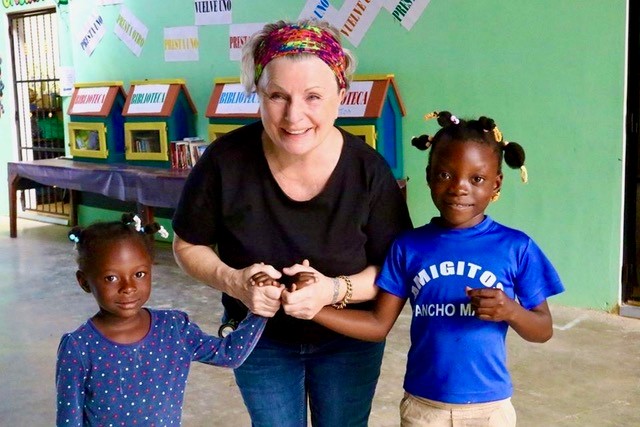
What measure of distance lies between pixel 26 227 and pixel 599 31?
5946 mm

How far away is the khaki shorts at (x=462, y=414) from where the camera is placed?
1697 mm

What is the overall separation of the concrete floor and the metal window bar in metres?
3.06

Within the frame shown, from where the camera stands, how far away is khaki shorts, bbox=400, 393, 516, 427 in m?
1.70

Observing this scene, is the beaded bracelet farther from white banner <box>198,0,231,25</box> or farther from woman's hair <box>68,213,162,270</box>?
white banner <box>198,0,231,25</box>

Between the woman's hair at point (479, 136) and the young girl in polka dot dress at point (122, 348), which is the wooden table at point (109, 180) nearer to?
the young girl in polka dot dress at point (122, 348)

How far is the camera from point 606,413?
3.13m

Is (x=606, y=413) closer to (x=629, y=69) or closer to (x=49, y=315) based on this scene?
(x=629, y=69)

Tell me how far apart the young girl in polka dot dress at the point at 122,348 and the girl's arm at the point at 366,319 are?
0.16 metres

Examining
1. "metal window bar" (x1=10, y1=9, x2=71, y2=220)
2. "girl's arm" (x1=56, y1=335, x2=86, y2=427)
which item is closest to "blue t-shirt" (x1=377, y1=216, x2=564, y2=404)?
"girl's arm" (x1=56, y1=335, x2=86, y2=427)

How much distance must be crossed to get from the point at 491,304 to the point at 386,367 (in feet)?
7.15

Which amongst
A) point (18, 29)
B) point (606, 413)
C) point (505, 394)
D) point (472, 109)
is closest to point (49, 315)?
point (472, 109)

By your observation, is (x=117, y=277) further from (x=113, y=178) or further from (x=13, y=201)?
(x=13, y=201)

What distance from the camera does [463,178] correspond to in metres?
1.70

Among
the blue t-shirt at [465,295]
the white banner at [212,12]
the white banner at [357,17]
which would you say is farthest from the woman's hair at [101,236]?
the white banner at [212,12]
